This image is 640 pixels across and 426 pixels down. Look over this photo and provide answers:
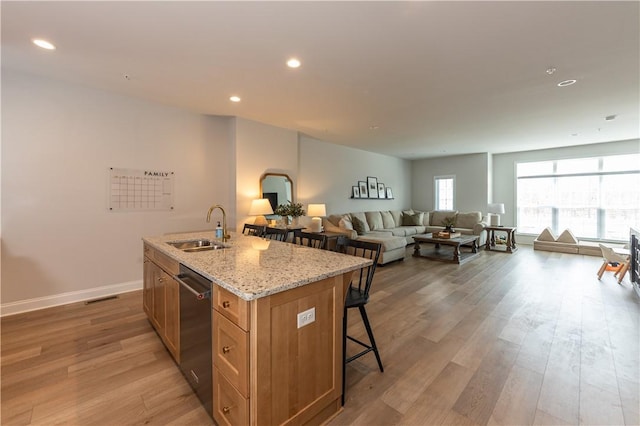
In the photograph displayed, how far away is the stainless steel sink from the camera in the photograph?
255 cm

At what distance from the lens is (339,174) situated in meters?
6.91

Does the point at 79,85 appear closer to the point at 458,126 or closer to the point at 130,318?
the point at 130,318

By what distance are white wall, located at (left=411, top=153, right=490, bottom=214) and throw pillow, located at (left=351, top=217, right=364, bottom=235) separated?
4169 mm

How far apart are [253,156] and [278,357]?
394 cm

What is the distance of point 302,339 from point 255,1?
87.3 inches

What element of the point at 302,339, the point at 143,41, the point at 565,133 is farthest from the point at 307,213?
the point at 565,133

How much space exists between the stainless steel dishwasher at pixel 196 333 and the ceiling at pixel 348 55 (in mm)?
1933

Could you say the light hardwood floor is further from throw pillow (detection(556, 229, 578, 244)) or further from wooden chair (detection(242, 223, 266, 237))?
throw pillow (detection(556, 229, 578, 244))

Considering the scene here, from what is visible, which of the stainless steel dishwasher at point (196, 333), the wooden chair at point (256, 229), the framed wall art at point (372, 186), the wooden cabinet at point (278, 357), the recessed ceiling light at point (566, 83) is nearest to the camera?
the wooden cabinet at point (278, 357)

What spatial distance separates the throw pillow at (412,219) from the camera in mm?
8219

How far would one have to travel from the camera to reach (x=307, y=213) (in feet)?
18.8

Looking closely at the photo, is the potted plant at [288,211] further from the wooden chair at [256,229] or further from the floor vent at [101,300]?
the floor vent at [101,300]

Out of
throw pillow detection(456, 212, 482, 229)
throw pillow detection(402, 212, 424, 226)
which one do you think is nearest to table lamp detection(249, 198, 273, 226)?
throw pillow detection(402, 212, 424, 226)

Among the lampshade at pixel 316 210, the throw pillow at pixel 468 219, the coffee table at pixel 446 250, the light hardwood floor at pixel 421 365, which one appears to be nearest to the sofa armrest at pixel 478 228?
the throw pillow at pixel 468 219
